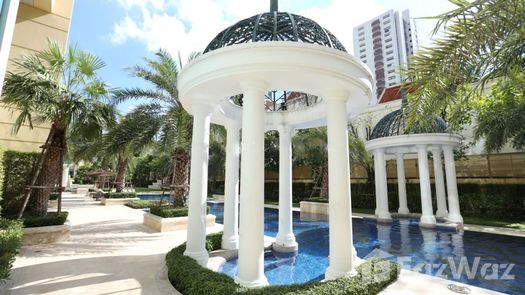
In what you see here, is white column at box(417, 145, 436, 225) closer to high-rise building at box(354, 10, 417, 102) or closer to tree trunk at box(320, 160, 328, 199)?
tree trunk at box(320, 160, 328, 199)

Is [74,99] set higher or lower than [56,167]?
higher

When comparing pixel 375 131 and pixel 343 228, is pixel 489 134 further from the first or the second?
pixel 343 228

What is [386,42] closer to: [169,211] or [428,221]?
[428,221]

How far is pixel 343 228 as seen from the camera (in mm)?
6504

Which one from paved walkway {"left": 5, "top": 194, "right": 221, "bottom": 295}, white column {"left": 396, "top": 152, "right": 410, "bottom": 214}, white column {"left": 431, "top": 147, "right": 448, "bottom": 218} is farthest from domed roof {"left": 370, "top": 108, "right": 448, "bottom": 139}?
paved walkway {"left": 5, "top": 194, "right": 221, "bottom": 295}

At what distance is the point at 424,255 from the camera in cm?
1098

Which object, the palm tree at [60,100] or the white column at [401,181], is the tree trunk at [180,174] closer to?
the palm tree at [60,100]

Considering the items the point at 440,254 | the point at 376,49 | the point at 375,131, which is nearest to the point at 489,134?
the point at 375,131

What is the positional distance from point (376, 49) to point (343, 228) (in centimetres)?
14859

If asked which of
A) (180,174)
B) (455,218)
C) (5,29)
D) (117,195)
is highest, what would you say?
(5,29)

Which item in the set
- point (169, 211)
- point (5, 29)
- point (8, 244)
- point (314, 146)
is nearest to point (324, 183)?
point (314, 146)

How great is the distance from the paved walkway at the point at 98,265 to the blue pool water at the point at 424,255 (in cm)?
263

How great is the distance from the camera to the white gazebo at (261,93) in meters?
5.96

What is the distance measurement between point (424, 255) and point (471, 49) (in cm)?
881
